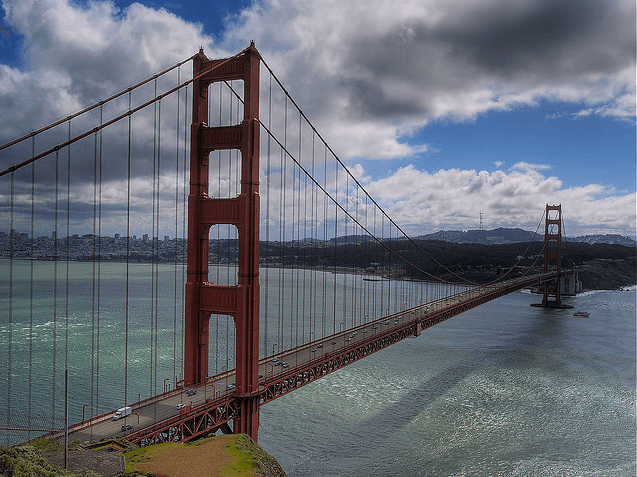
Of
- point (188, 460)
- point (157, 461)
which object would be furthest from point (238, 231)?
point (157, 461)

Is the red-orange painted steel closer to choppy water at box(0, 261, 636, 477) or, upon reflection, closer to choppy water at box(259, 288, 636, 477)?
choppy water at box(0, 261, 636, 477)

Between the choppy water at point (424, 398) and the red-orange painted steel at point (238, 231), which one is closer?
the red-orange painted steel at point (238, 231)

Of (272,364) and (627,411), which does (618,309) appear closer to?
(627,411)

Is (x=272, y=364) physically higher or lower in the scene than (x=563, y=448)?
higher

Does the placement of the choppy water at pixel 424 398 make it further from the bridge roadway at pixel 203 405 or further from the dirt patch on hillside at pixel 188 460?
the dirt patch on hillside at pixel 188 460

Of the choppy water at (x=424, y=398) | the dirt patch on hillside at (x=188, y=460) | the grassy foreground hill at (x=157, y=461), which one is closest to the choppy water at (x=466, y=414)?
the choppy water at (x=424, y=398)

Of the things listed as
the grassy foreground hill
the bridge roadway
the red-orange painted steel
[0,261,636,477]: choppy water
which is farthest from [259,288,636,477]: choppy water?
the grassy foreground hill

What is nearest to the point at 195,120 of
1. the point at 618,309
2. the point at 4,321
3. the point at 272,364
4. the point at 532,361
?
the point at 272,364
